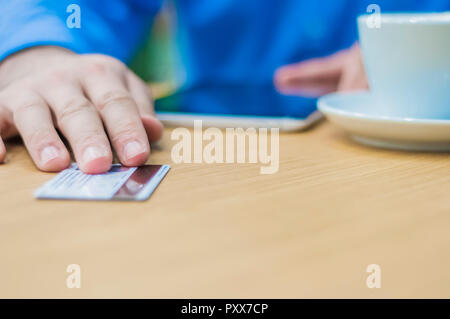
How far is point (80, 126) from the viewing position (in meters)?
0.48

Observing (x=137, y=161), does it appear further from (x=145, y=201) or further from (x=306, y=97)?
(x=306, y=97)

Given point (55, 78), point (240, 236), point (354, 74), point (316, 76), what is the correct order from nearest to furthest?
point (240, 236)
point (55, 78)
point (354, 74)
point (316, 76)

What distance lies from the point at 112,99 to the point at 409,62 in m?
0.33

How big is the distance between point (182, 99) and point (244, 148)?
28 centimetres

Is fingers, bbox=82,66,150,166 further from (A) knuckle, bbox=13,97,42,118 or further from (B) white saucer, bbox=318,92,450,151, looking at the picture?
(B) white saucer, bbox=318,92,450,151

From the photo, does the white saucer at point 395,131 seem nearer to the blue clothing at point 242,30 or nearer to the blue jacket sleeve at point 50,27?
the blue jacket sleeve at point 50,27

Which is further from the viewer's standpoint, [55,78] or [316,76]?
[316,76]

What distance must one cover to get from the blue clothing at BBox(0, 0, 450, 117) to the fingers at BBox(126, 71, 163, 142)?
27 cm

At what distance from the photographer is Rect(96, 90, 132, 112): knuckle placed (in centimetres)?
52

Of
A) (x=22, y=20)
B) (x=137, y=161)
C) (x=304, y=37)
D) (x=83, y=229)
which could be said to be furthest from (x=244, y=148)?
(x=304, y=37)

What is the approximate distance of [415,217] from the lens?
346mm

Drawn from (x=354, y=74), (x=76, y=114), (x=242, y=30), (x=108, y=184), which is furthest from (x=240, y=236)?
(x=242, y=30)

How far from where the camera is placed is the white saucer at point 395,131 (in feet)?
1.59

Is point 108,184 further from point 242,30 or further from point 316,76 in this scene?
point 242,30
